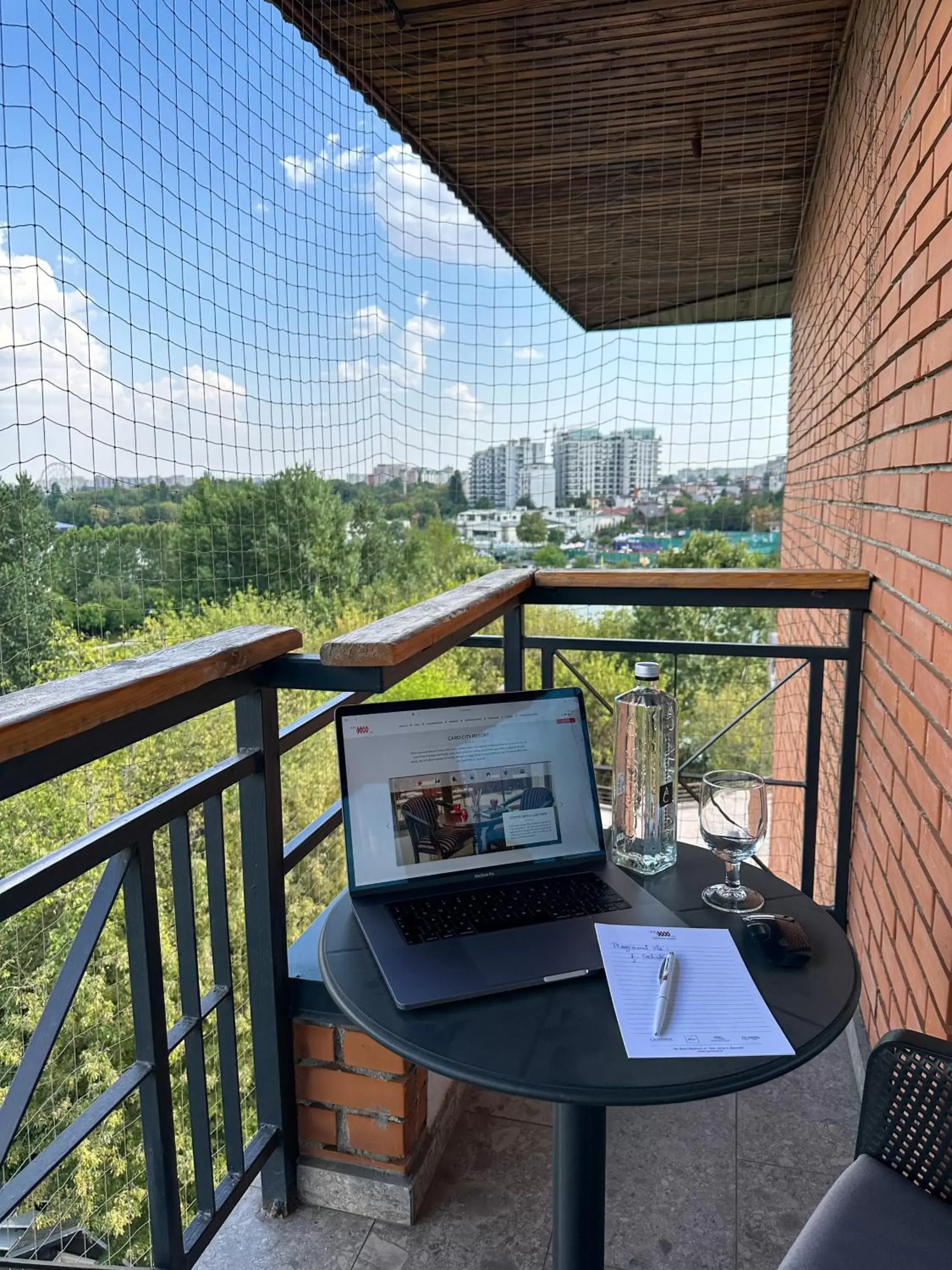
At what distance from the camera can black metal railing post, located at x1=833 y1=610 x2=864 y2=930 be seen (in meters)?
1.92

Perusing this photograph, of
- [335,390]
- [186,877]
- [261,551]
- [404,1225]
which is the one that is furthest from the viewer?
[261,551]

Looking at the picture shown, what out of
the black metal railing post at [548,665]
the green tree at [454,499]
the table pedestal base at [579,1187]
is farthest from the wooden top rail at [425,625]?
the green tree at [454,499]

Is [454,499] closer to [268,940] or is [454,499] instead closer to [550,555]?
[550,555]

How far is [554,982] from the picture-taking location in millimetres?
891

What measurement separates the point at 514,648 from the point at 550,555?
571 inches

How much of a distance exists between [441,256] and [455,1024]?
43.5 feet

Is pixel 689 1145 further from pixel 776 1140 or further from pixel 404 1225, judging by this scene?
pixel 404 1225

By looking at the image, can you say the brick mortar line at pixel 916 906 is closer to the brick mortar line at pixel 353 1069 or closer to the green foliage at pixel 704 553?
the brick mortar line at pixel 353 1069

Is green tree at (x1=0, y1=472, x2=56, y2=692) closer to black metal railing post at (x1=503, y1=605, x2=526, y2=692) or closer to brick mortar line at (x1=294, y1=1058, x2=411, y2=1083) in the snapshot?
black metal railing post at (x1=503, y1=605, x2=526, y2=692)

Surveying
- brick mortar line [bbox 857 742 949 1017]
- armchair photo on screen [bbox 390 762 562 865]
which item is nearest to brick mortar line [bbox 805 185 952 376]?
brick mortar line [bbox 857 742 949 1017]

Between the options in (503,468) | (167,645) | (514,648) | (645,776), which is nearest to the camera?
(645,776)

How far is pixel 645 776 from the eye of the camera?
1.28 metres

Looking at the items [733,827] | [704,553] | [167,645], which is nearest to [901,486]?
[733,827]

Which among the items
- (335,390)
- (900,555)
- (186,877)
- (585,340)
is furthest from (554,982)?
(335,390)
